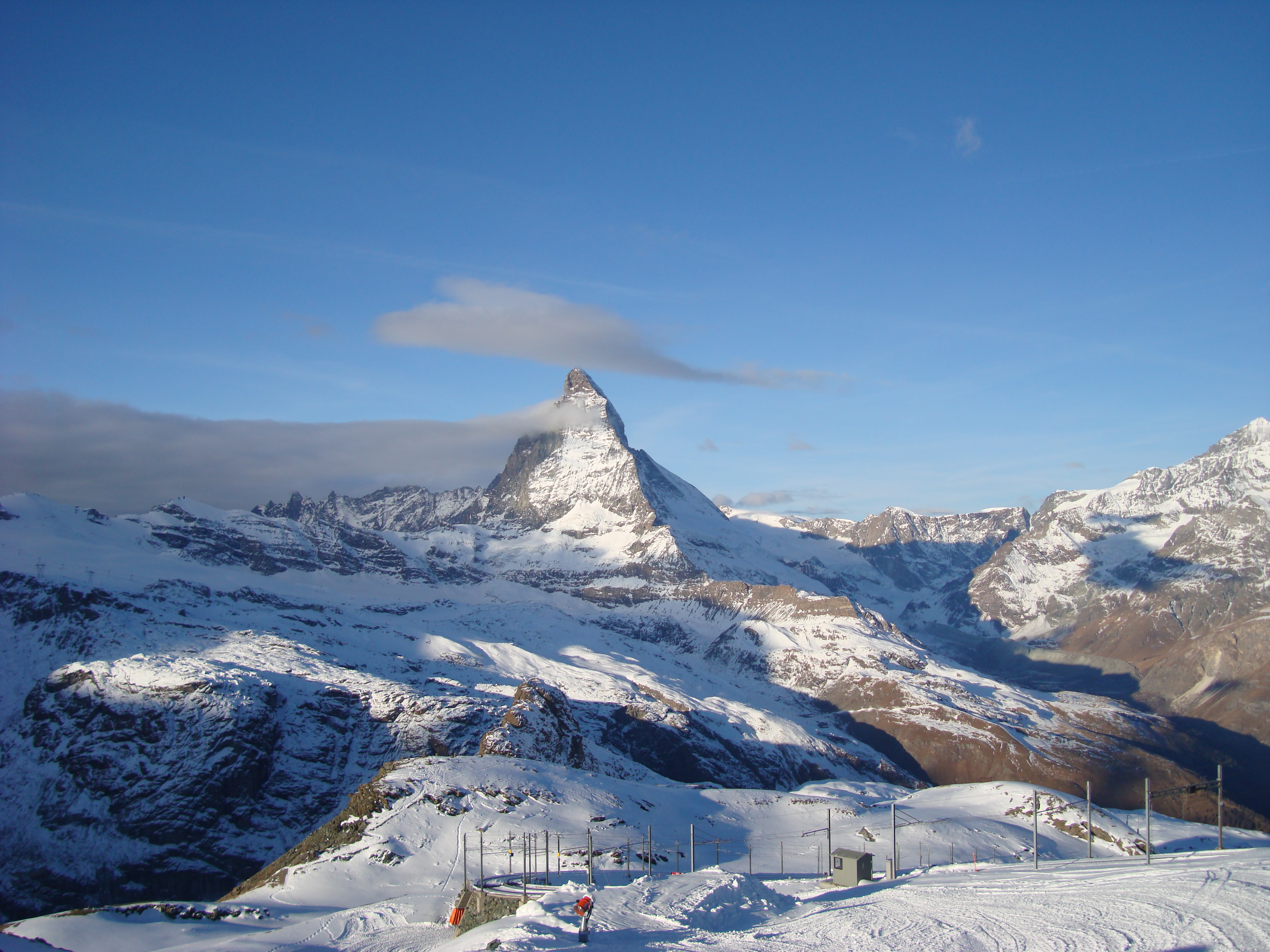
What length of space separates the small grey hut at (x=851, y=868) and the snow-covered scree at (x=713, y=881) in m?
2.30

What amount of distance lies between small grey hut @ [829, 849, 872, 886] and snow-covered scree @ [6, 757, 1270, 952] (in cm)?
230

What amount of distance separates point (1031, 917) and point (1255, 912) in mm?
10987

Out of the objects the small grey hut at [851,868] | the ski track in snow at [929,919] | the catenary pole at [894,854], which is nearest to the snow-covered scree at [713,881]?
the ski track in snow at [929,919]

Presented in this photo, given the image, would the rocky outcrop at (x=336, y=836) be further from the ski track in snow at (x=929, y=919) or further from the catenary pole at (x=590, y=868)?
the ski track in snow at (x=929, y=919)

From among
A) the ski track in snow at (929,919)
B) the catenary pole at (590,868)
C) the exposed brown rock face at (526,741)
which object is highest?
the ski track in snow at (929,919)

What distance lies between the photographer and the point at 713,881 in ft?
216

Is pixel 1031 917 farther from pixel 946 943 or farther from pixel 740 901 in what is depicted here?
pixel 740 901

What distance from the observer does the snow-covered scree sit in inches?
2013

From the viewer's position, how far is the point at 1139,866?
7200 centimetres

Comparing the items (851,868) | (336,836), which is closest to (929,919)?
(851,868)

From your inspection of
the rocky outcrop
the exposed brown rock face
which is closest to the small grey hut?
the rocky outcrop

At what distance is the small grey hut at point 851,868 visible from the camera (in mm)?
81812

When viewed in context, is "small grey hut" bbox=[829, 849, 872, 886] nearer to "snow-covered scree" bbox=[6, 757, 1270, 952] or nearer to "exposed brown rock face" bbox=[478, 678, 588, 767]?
"snow-covered scree" bbox=[6, 757, 1270, 952]

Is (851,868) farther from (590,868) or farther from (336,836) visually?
(336,836)
